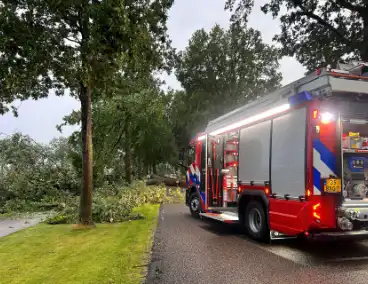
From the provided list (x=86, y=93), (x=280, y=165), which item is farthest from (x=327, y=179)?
(x=86, y=93)

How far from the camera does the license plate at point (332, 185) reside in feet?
19.9

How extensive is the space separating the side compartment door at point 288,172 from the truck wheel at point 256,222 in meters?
0.48

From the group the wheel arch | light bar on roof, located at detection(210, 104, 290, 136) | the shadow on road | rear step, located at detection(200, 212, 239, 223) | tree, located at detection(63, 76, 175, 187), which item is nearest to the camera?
the shadow on road

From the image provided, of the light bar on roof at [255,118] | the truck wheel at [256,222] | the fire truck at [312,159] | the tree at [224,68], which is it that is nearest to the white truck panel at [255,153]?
the fire truck at [312,159]

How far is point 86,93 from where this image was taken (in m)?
9.91

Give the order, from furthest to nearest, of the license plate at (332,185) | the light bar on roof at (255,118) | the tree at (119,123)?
the tree at (119,123) → the light bar on roof at (255,118) → the license plate at (332,185)

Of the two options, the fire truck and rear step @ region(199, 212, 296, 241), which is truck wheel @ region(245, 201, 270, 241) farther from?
rear step @ region(199, 212, 296, 241)

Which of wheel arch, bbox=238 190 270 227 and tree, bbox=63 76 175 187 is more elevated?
tree, bbox=63 76 175 187

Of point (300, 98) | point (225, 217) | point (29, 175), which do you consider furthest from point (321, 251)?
point (29, 175)

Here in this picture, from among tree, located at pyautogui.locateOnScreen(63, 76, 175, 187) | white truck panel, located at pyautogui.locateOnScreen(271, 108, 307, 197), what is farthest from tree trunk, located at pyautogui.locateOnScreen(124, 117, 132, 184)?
white truck panel, located at pyautogui.locateOnScreen(271, 108, 307, 197)

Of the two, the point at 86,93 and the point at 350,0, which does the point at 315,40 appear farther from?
the point at 86,93

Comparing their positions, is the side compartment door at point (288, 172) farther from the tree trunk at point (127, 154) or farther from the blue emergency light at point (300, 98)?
the tree trunk at point (127, 154)

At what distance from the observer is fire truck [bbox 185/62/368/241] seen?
607cm

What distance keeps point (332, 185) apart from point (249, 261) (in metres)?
2.02
